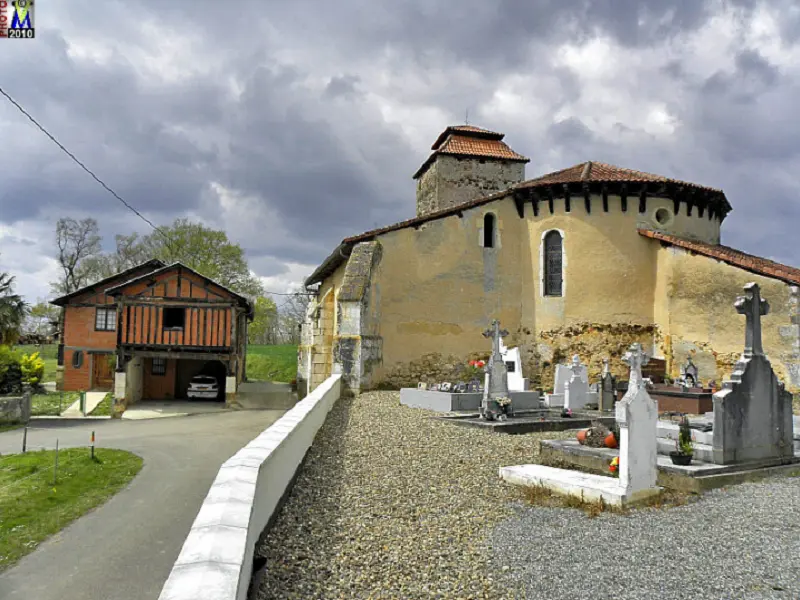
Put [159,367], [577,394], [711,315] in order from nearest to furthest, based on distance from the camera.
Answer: [577,394] → [711,315] → [159,367]

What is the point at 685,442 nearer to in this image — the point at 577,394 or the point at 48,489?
the point at 577,394

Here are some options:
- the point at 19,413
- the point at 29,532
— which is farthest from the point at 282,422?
the point at 19,413

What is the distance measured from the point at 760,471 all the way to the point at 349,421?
6.21 metres

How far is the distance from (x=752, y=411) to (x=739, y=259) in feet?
32.9

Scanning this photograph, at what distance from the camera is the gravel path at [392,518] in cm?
345

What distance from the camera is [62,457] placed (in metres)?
12.2

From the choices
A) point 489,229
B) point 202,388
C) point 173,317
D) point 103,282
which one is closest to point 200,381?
point 202,388

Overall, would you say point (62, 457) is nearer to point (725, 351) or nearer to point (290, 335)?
point (725, 351)

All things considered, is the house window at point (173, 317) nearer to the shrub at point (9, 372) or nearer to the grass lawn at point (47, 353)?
the shrub at point (9, 372)

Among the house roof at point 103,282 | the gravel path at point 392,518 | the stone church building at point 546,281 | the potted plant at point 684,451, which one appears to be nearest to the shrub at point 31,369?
the house roof at point 103,282

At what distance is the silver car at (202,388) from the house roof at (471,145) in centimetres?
1351

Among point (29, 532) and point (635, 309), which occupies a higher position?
point (635, 309)

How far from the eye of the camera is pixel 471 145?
82.1 feet

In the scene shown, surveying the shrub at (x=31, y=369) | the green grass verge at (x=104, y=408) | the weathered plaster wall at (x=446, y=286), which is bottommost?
the green grass verge at (x=104, y=408)
